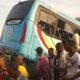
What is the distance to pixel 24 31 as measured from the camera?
43.8 ft

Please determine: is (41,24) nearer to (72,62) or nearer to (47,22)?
(47,22)

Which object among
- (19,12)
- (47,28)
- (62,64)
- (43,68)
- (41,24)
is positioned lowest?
(43,68)

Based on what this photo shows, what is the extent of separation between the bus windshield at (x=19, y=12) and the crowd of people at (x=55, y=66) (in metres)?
3.60

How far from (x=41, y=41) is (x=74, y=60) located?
20.0 ft

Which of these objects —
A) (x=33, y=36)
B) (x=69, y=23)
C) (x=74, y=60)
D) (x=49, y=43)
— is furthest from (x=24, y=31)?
(x=74, y=60)

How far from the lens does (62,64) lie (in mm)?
9367

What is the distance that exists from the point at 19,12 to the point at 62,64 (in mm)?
5442

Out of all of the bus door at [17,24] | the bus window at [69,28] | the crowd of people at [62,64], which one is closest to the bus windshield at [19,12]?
the bus door at [17,24]

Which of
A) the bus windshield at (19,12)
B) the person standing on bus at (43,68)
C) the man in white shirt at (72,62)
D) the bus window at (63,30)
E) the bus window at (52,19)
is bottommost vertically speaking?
the person standing on bus at (43,68)

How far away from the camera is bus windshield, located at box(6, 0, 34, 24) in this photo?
13.8 m

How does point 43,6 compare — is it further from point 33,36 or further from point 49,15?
point 33,36

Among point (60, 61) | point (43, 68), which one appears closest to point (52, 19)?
point (43, 68)

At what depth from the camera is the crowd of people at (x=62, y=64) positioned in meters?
7.69

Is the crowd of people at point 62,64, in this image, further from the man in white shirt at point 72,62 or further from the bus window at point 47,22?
the bus window at point 47,22
